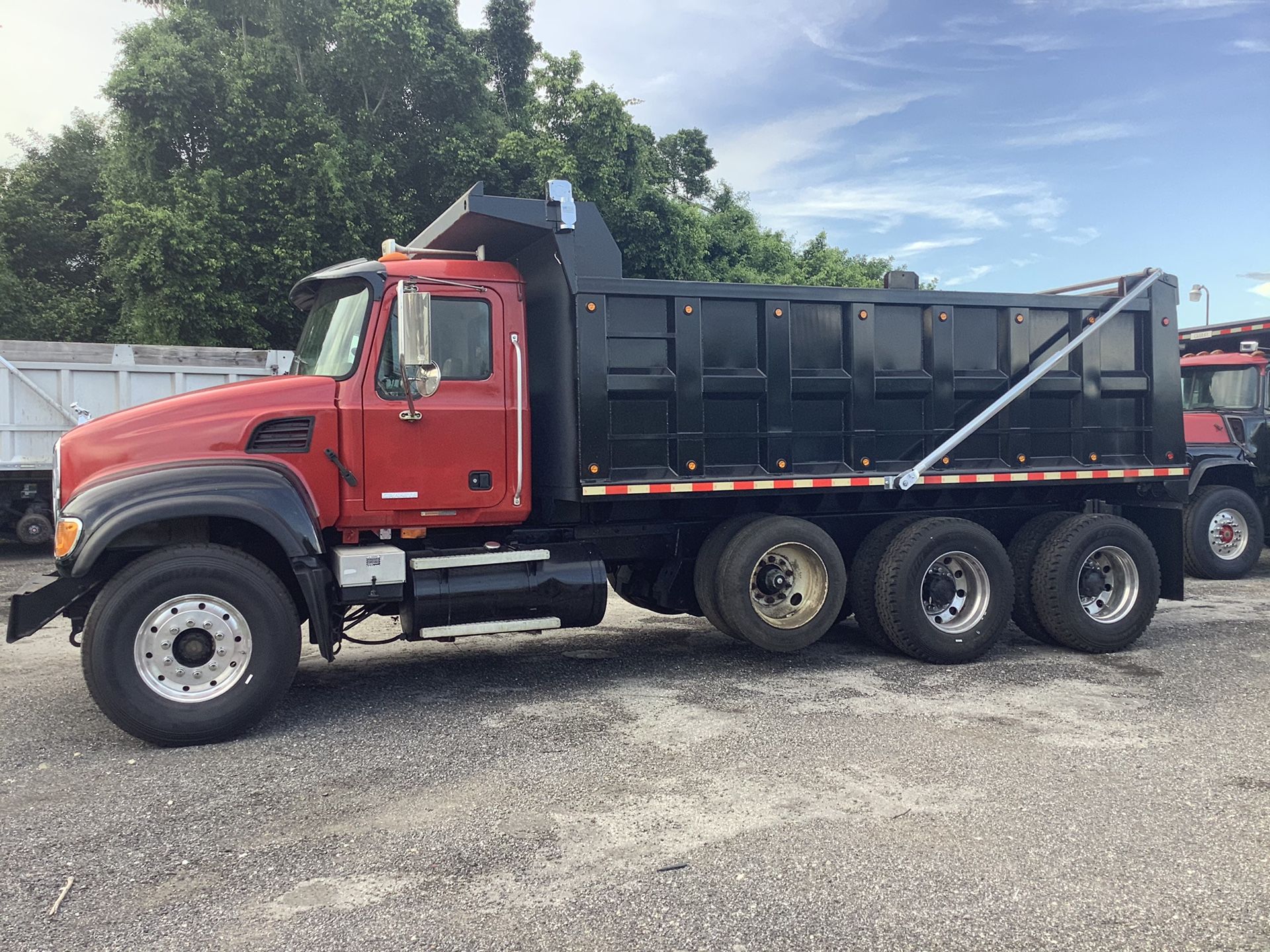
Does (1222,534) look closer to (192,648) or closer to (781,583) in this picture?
(781,583)

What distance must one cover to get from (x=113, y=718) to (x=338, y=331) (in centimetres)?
261

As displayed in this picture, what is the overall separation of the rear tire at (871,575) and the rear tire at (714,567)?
875mm

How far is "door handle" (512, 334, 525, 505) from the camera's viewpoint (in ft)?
20.7

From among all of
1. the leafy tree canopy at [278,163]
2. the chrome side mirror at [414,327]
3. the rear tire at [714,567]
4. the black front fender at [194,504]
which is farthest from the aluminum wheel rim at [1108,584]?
the leafy tree canopy at [278,163]

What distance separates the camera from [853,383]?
22.7 feet

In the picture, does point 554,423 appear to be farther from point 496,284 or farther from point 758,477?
point 758,477

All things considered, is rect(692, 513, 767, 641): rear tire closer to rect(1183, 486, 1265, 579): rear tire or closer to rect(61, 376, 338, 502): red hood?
rect(61, 376, 338, 502): red hood

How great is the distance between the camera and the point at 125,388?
1328 cm

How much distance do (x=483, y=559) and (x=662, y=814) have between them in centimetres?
239

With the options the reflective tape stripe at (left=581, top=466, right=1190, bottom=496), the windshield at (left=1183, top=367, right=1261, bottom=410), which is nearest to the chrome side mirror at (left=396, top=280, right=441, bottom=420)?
the reflective tape stripe at (left=581, top=466, right=1190, bottom=496)

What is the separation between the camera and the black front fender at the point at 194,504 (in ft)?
16.8

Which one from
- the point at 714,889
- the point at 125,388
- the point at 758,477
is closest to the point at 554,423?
the point at 758,477

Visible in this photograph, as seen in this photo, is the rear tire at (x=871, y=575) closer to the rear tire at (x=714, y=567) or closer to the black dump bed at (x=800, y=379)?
the black dump bed at (x=800, y=379)

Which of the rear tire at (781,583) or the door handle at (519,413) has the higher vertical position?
the door handle at (519,413)
